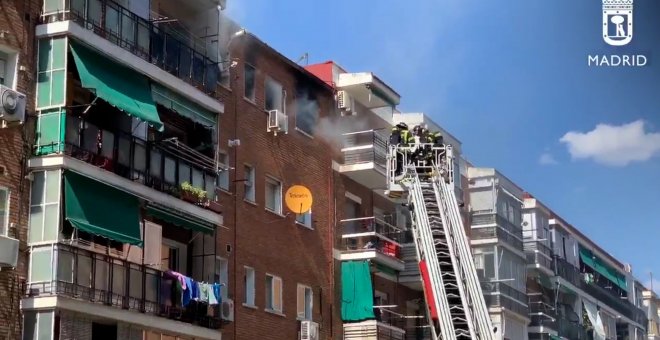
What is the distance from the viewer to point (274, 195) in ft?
113

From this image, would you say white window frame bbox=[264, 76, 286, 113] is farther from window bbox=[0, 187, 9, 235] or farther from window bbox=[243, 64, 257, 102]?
window bbox=[0, 187, 9, 235]

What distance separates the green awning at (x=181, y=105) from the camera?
90.6ft

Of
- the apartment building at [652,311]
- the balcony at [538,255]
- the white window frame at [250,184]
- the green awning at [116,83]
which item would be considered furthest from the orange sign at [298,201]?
the apartment building at [652,311]

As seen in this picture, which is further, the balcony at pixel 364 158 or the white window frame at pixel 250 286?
the balcony at pixel 364 158

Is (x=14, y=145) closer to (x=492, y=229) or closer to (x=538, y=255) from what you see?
(x=492, y=229)

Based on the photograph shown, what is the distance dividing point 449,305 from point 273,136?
730 cm

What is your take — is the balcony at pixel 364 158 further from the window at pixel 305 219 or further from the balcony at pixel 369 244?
the window at pixel 305 219

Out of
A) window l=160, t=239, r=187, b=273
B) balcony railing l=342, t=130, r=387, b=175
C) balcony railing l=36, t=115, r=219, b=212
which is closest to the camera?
balcony railing l=36, t=115, r=219, b=212

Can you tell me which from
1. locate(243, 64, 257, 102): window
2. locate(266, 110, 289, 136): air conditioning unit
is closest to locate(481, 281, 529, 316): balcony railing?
locate(266, 110, 289, 136): air conditioning unit

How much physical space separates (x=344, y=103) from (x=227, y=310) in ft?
36.1

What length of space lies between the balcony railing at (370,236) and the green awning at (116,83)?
40.0 ft

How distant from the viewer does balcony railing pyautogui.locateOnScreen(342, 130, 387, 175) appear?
38.2m

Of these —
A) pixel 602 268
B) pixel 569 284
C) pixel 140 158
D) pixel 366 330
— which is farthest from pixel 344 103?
pixel 602 268

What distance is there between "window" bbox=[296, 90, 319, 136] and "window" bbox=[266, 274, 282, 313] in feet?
17.4
